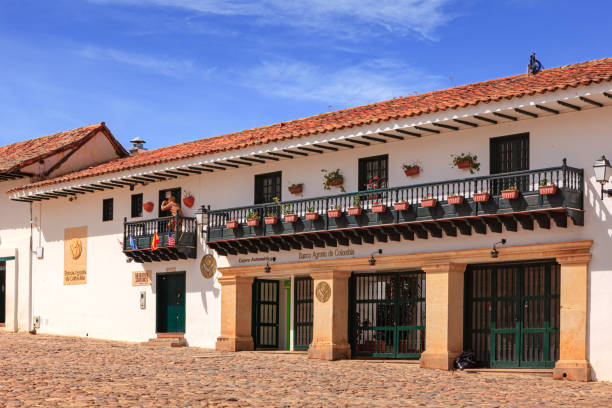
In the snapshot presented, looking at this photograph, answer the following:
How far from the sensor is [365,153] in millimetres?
26016

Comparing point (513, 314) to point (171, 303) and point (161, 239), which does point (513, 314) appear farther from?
point (171, 303)

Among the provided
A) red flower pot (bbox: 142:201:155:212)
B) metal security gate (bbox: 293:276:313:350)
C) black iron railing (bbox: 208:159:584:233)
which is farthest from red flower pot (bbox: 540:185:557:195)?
red flower pot (bbox: 142:201:155:212)

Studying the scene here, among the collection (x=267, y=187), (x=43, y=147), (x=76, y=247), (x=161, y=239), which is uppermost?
(x=43, y=147)

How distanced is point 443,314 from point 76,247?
56.3 ft

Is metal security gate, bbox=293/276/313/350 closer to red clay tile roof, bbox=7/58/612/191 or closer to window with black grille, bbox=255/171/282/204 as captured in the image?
window with black grille, bbox=255/171/282/204

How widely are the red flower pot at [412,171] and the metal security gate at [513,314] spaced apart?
2957mm

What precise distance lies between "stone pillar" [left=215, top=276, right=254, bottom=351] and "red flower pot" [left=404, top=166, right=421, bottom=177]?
7183 mm

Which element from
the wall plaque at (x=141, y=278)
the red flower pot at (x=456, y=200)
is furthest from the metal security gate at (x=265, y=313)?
the red flower pot at (x=456, y=200)

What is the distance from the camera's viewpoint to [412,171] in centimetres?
2466

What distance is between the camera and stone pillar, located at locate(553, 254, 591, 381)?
20.8 meters

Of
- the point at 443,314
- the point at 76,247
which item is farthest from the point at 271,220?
the point at 76,247

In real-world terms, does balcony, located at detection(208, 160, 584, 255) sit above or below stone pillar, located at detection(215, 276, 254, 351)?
above

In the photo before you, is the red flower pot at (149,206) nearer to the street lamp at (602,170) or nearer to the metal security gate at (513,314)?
the metal security gate at (513,314)

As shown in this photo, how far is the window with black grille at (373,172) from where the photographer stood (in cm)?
2559
